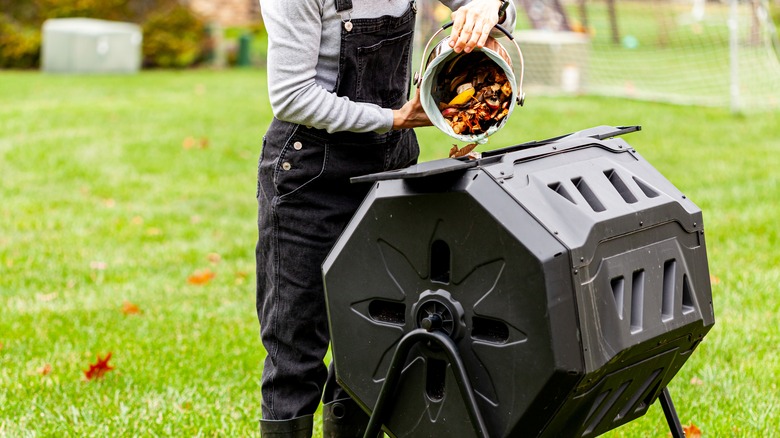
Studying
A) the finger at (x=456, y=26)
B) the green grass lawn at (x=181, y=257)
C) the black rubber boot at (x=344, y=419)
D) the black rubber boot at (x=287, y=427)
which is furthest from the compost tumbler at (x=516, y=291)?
the green grass lawn at (x=181, y=257)

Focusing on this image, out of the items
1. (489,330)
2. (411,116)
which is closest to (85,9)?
(411,116)

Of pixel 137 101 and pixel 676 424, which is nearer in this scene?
pixel 676 424

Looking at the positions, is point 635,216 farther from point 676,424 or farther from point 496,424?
point 676,424

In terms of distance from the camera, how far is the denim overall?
Result: 8.73 ft

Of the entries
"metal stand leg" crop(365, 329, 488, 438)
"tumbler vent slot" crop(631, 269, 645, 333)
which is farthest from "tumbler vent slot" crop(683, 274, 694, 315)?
"metal stand leg" crop(365, 329, 488, 438)

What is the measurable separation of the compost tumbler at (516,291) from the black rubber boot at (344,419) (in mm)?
568

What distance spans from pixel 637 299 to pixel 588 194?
0.82 feet

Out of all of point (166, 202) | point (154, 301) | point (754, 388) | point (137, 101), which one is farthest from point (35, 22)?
point (754, 388)

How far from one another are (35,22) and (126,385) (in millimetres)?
14486

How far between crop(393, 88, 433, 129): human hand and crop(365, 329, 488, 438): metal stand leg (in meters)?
0.55

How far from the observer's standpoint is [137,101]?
450 inches

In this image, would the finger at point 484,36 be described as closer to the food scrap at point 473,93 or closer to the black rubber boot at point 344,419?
the food scrap at point 473,93

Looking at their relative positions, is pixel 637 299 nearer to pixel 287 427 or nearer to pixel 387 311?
pixel 387 311

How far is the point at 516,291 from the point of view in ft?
6.86
